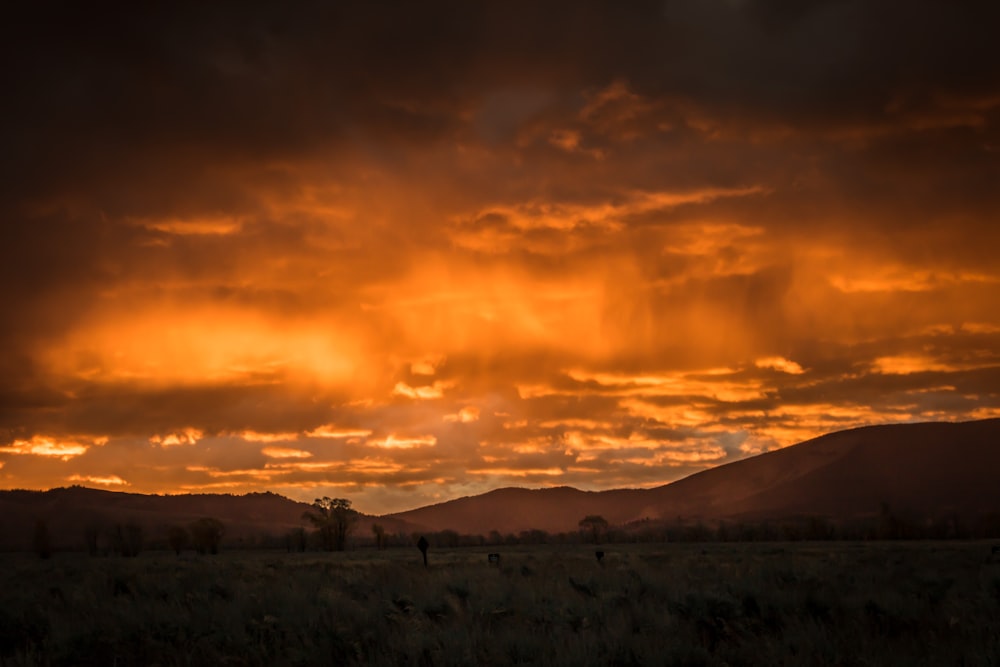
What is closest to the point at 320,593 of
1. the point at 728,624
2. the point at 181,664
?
the point at 181,664

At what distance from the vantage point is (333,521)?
15088cm

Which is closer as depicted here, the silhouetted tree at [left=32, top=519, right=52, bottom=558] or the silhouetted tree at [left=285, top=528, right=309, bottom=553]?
the silhouetted tree at [left=32, top=519, right=52, bottom=558]

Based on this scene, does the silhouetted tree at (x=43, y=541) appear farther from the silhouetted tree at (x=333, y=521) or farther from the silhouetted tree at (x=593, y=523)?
the silhouetted tree at (x=593, y=523)

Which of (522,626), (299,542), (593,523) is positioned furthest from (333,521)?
(522,626)

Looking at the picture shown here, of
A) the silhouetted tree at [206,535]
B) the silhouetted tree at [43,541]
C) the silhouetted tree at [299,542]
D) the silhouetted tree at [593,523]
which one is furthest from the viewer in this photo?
the silhouetted tree at [593,523]

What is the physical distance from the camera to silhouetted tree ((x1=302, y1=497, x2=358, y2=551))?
5906 inches

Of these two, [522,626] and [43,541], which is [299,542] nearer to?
[43,541]

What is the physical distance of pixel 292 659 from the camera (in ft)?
41.5

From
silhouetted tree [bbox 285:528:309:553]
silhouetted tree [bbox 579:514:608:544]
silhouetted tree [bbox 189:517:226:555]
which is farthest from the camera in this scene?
silhouetted tree [bbox 579:514:608:544]

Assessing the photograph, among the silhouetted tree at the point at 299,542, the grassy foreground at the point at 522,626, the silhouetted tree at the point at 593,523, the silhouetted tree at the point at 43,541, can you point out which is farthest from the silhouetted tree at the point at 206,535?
the grassy foreground at the point at 522,626

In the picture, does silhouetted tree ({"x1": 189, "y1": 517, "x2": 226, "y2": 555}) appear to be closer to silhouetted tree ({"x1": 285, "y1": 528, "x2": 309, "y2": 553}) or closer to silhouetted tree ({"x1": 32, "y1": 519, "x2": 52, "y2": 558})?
silhouetted tree ({"x1": 285, "y1": 528, "x2": 309, "y2": 553})

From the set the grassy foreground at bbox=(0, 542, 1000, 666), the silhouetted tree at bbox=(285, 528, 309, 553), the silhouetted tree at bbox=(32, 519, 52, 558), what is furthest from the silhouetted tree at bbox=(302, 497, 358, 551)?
the grassy foreground at bbox=(0, 542, 1000, 666)

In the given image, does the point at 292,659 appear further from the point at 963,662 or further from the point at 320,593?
the point at 963,662

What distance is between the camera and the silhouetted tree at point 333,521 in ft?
492
